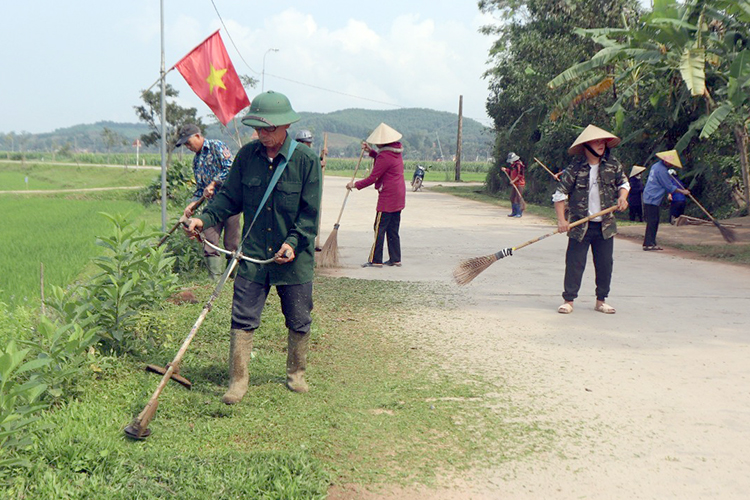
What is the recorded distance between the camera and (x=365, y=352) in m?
5.96

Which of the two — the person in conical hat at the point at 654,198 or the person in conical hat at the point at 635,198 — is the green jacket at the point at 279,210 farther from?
the person in conical hat at the point at 635,198

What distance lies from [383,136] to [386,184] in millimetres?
658

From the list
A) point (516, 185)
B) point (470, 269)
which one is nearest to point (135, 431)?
point (470, 269)

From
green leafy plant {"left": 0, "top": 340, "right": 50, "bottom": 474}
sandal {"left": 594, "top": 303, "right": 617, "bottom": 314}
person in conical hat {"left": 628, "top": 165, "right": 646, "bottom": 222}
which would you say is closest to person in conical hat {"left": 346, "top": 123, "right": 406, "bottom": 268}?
sandal {"left": 594, "top": 303, "right": 617, "bottom": 314}

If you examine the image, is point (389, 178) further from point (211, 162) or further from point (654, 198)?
point (654, 198)

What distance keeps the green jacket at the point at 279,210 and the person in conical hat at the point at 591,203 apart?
3.39m

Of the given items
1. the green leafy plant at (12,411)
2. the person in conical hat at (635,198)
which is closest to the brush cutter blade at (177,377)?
the green leafy plant at (12,411)

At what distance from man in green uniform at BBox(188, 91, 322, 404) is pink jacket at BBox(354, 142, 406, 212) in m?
5.31

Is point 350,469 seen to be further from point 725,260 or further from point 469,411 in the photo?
point 725,260

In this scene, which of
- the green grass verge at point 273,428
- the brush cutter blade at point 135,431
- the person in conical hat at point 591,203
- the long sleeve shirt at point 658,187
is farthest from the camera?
the long sleeve shirt at point 658,187

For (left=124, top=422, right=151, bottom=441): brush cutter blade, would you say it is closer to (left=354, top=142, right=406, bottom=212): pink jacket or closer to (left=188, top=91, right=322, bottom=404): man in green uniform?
(left=188, top=91, right=322, bottom=404): man in green uniform

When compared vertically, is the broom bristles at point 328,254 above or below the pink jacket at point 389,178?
below

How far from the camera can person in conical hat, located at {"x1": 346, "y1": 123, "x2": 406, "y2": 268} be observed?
401 inches

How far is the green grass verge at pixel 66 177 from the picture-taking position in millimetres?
36156
